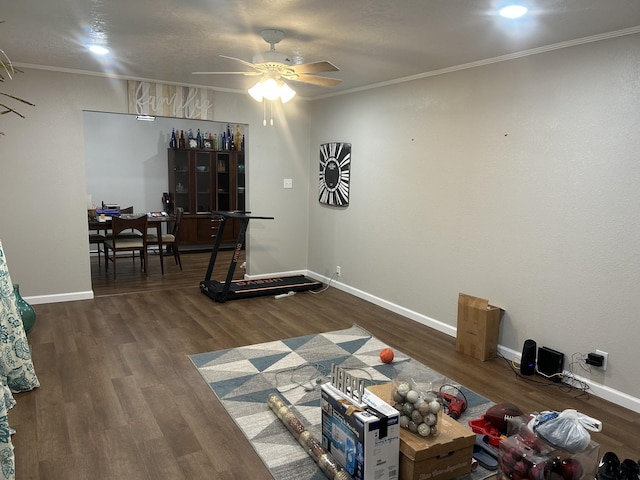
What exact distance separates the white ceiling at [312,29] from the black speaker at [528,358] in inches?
84.6

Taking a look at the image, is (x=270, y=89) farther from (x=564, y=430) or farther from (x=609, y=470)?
(x=609, y=470)

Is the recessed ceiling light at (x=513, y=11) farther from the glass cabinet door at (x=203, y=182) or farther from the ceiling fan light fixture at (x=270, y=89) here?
the glass cabinet door at (x=203, y=182)

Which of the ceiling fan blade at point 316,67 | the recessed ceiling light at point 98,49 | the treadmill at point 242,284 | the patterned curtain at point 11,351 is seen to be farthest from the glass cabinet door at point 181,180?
the patterned curtain at point 11,351

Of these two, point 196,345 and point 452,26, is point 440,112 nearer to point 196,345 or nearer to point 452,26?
point 452,26

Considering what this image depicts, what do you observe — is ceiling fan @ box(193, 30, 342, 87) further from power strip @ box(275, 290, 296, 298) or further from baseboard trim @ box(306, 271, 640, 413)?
power strip @ box(275, 290, 296, 298)

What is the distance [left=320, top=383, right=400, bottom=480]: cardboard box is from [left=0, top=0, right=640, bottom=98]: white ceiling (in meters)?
2.13

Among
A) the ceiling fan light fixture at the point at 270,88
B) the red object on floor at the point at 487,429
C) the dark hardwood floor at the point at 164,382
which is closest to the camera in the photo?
the dark hardwood floor at the point at 164,382

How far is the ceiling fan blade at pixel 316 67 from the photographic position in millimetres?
3115

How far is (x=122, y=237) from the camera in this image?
6473mm

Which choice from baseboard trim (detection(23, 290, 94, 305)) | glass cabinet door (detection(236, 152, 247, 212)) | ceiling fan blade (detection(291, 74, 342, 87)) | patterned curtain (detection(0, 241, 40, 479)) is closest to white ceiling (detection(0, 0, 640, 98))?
ceiling fan blade (detection(291, 74, 342, 87))

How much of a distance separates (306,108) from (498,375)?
4140mm

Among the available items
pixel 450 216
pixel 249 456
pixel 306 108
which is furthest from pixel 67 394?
pixel 306 108

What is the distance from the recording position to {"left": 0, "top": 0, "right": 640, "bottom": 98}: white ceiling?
8.90 feet

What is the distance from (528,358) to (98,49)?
416 centimetres
